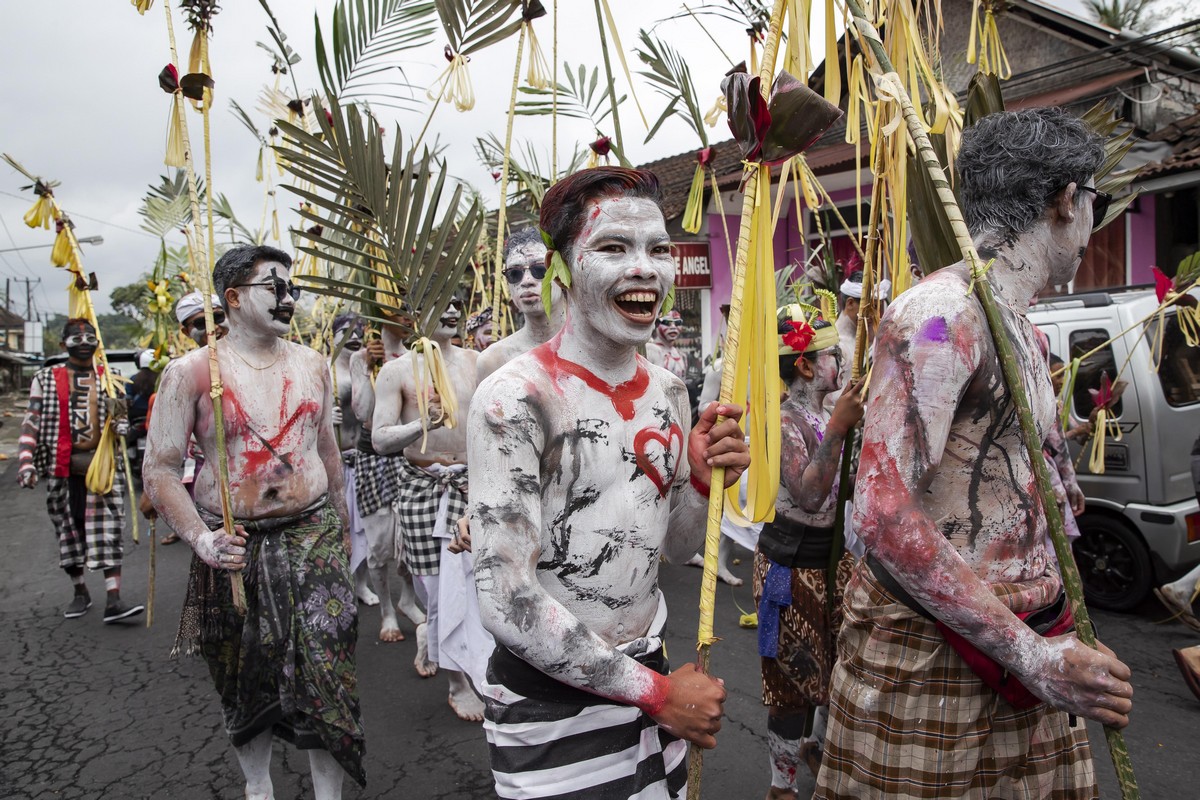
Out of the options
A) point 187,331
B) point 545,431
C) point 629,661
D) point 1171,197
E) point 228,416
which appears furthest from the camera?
point 1171,197

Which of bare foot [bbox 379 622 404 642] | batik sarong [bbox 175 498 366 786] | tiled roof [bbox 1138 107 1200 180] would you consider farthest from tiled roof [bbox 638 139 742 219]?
batik sarong [bbox 175 498 366 786]

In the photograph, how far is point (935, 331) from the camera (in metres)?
1.74

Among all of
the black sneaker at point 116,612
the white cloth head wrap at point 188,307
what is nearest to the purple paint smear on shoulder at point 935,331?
the white cloth head wrap at point 188,307

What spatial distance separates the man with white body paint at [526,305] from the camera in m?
3.59

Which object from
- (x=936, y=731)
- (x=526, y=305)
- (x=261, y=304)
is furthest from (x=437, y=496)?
(x=936, y=731)

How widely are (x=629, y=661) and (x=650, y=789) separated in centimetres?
42

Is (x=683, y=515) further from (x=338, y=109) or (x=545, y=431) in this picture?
(x=338, y=109)

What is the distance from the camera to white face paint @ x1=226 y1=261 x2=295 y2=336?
9.84 ft

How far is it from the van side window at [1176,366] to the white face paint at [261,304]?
5138 millimetres

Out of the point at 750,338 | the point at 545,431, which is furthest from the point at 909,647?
the point at 545,431

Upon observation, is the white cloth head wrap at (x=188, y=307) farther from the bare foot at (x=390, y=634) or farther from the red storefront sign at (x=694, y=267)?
the red storefront sign at (x=694, y=267)

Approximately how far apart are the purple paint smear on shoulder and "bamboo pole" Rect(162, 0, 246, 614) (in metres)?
2.13

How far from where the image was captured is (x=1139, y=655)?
15.3 ft

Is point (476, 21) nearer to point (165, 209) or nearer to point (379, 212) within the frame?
point (379, 212)
